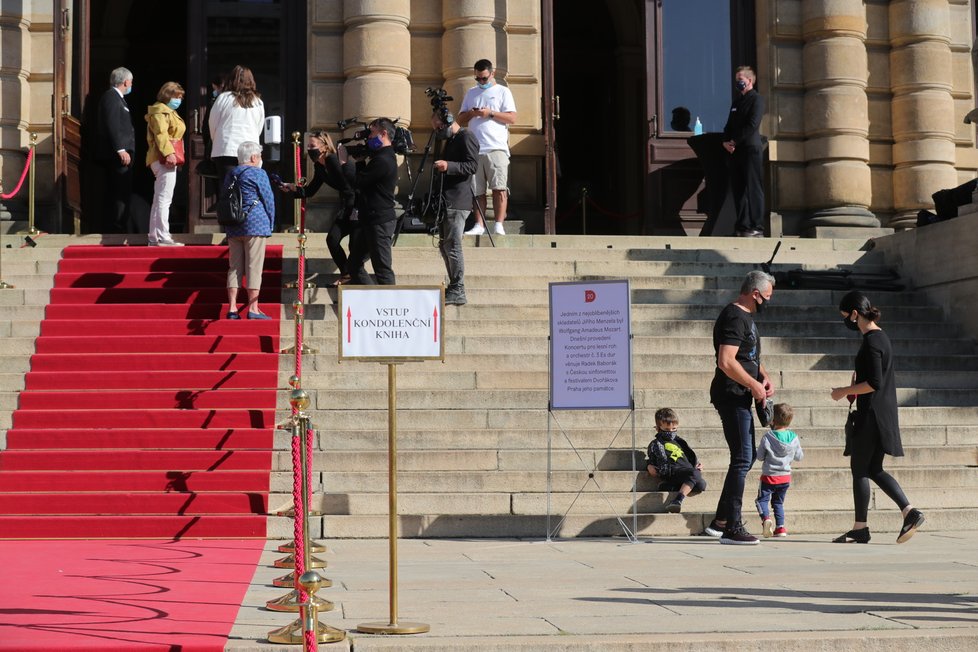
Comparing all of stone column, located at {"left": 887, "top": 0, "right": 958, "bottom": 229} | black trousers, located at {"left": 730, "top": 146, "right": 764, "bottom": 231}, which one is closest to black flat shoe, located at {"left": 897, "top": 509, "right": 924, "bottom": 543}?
black trousers, located at {"left": 730, "top": 146, "right": 764, "bottom": 231}

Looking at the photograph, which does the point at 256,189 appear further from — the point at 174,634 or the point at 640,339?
the point at 174,634

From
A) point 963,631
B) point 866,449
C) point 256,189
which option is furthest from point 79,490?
point 963,631

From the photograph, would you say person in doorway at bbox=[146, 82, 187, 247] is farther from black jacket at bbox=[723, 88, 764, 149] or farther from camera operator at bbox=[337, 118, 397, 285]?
black jacket at bbox=[723, 88, 764, 149]

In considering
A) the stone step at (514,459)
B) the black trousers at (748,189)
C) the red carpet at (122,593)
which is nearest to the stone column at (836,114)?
the black trousers at (748,189)

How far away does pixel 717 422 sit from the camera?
1298 cm

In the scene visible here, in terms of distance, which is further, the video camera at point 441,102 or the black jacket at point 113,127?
the black jacket at point 113,127

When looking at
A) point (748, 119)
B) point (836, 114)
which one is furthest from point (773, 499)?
point (836, 114)

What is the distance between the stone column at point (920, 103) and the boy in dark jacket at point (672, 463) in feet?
32.3

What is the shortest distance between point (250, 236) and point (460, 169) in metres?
2.27

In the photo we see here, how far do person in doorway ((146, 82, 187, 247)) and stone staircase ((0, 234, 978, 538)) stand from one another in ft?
2.23

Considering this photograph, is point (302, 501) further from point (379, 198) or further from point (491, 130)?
point (491, 130)

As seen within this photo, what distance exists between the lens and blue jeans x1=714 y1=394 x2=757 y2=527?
424 inches

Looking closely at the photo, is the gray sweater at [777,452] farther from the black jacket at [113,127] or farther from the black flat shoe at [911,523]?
the black jacket at [113,127]

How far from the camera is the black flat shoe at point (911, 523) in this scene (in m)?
10.4
